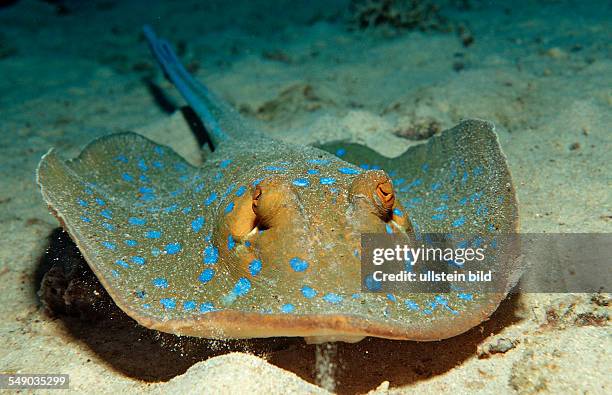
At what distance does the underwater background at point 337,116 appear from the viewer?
279cm

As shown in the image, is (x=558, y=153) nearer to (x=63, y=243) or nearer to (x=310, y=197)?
(x=310, y=197)

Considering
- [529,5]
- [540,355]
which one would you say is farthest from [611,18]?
[540,355]

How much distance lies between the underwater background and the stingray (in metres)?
0.50

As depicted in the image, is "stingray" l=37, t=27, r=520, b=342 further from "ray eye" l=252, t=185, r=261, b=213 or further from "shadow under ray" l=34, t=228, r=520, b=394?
"shadow under ray" l=34, t=228, r=520, b=394

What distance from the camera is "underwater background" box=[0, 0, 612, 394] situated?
2787 millimetres

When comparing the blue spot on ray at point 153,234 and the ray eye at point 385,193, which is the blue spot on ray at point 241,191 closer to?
the blue spot on ray at point 153,234

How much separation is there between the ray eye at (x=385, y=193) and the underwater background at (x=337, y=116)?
1.04 m

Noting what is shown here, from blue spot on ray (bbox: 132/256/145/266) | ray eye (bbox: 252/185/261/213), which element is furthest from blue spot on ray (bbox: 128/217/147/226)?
ray eye (bbox: 252/185/261/213)

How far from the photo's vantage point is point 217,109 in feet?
18.0

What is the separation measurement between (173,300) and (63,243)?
2.28 meters

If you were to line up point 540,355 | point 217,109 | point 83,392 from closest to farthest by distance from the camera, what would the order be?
point 540,355 < point 83,392 < point 217,109

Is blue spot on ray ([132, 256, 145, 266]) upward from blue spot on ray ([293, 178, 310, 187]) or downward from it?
downward

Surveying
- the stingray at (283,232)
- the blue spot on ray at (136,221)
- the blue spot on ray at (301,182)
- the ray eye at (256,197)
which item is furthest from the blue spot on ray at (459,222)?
the blue spot on ray at (136,221)

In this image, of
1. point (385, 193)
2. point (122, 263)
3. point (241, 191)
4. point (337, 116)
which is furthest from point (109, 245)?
point (337, 116)
